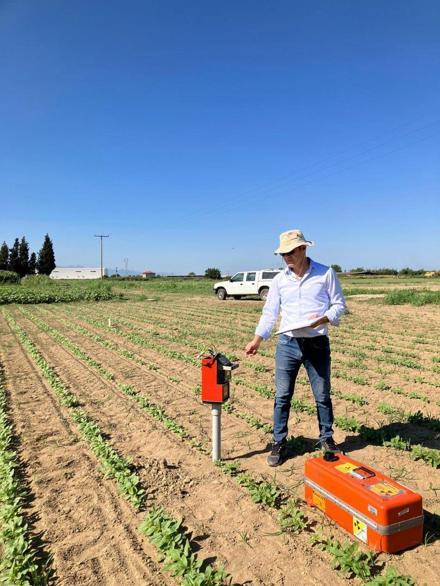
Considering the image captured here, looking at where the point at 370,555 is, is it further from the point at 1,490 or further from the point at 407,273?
the point at 407,273

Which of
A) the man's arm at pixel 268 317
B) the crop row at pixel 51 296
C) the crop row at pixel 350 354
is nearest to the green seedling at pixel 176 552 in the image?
the man's arm at pixel 268 317

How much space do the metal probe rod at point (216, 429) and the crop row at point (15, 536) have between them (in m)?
1.64

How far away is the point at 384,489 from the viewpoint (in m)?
2.85

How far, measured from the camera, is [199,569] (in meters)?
2.67

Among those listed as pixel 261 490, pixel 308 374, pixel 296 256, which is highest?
pixel 296 256

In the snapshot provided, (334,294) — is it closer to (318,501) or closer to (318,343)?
(318,343)

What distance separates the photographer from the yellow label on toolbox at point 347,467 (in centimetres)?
311

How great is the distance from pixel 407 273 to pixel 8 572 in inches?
3064

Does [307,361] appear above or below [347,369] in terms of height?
above

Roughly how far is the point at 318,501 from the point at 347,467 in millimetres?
345

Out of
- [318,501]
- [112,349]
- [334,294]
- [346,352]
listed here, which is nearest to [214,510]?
[318,501]

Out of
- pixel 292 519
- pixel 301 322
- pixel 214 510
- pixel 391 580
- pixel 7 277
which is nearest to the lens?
pixel 391 580

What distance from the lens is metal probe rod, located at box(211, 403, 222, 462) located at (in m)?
4.02

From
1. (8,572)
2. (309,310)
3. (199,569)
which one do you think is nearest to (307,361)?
(309,310)
